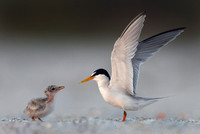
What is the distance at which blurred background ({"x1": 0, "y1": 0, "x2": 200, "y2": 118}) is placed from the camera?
33.9ft

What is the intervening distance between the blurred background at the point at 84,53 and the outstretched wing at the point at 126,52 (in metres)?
1.81

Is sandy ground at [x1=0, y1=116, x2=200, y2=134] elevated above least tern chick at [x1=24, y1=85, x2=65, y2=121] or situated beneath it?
situated beneath

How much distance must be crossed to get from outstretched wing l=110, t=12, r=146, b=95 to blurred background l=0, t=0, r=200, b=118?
1808 millimetres

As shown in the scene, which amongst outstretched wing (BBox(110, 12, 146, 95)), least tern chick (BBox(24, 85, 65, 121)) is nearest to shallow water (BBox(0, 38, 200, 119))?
least tern chick (BBox(24, 85, 65, 121))

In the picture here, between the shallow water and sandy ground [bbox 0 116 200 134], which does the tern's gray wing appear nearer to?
sandy ground [bbox 0 116 200 134]

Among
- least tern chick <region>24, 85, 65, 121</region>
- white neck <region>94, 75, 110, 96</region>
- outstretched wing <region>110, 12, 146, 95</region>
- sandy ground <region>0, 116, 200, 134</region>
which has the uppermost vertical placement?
outstretched wing <region>110, 12, 146, 95</region>

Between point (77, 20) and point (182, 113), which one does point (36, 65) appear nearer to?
point (77, 20)

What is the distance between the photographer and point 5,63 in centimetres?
1681

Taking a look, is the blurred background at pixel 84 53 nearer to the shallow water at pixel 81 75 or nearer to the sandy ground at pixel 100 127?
the shallow water at pixel 81 75

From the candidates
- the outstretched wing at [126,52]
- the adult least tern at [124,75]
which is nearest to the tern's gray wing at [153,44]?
the adult least tern at [124,75]

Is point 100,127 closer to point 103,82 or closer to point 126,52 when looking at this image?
point 103,82

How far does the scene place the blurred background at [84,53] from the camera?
10.3 m

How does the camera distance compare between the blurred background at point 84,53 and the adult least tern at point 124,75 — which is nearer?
the adult least tern at point 124,75

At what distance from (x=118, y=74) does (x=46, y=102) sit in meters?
1.21
